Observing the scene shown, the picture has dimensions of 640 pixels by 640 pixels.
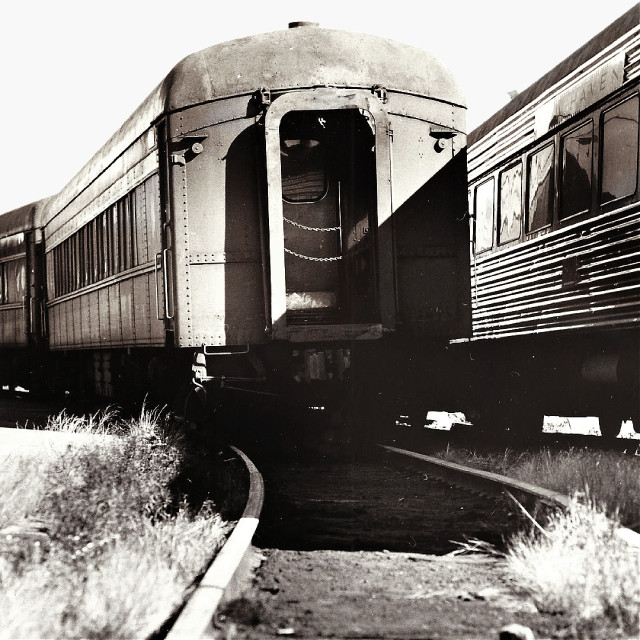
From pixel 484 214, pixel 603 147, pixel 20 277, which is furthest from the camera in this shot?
pixel 20 277

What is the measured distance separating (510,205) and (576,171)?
190 centimetres

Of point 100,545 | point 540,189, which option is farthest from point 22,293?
point 100,545

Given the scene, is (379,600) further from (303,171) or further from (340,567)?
(303,171)

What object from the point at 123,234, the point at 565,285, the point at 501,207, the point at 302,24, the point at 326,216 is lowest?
the point at 565,285

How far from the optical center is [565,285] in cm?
944

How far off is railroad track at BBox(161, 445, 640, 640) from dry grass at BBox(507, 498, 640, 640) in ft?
0.46

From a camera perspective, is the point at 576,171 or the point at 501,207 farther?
the point at 501,207

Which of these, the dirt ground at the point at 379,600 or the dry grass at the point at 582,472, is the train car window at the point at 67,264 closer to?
the dry grass at the point at 582,472

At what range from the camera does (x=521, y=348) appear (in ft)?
36.2

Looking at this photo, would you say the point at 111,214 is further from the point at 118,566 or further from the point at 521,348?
the point at 118,566

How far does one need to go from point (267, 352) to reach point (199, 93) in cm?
240

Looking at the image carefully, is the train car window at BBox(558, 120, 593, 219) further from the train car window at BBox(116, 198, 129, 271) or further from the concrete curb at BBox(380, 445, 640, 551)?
the train car window at BBox(116, 198, 129, 271)

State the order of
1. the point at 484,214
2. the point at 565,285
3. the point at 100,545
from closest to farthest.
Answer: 1. the point at 100,545
2. the point at 565,285
3. the point at 484,214

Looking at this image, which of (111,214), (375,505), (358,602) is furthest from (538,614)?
(111,214)
